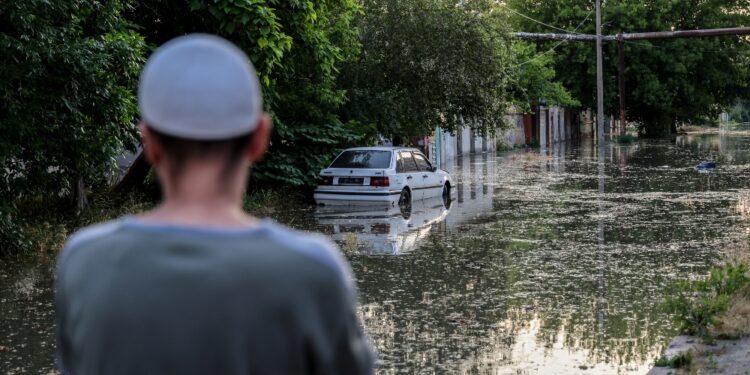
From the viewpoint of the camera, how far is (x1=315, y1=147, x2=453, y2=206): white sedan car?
2138cm

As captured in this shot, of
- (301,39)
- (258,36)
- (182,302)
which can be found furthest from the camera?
(301,39)

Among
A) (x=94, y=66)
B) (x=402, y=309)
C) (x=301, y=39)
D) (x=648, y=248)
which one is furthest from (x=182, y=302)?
(x=301, y=39)

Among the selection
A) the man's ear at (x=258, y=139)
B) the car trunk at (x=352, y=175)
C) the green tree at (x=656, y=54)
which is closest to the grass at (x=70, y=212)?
the car trunk at (x=352, y=175)

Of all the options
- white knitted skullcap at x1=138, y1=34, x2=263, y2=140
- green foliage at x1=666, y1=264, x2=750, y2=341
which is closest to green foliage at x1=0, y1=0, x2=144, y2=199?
green foliage at x1=666, y1=264, x2=750, y2=341

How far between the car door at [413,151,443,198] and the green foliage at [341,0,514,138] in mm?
3577

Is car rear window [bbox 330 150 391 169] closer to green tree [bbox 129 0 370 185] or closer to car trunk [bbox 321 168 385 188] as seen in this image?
car trunk [bbox 321 168 385 188]

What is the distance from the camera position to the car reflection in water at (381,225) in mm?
15297

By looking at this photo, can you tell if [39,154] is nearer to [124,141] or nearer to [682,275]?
[124,141]

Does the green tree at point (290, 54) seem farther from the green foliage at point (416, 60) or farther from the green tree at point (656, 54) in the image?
the green tree at point (656, 54)

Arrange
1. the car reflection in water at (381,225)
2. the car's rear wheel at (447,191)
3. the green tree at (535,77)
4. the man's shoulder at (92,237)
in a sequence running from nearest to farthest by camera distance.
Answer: the man's shoulder at (92,237) → the car reflection in water at (381,225) → the car's rear wheel at (447,191) → the green tree at (535,77)

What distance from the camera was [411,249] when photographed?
14.9 meters

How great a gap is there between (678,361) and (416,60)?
2054 centimetres

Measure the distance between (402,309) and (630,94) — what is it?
62.1 m

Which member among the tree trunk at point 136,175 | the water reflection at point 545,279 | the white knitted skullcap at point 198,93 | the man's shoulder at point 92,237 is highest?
the white knitted skullcap at point 198,93
